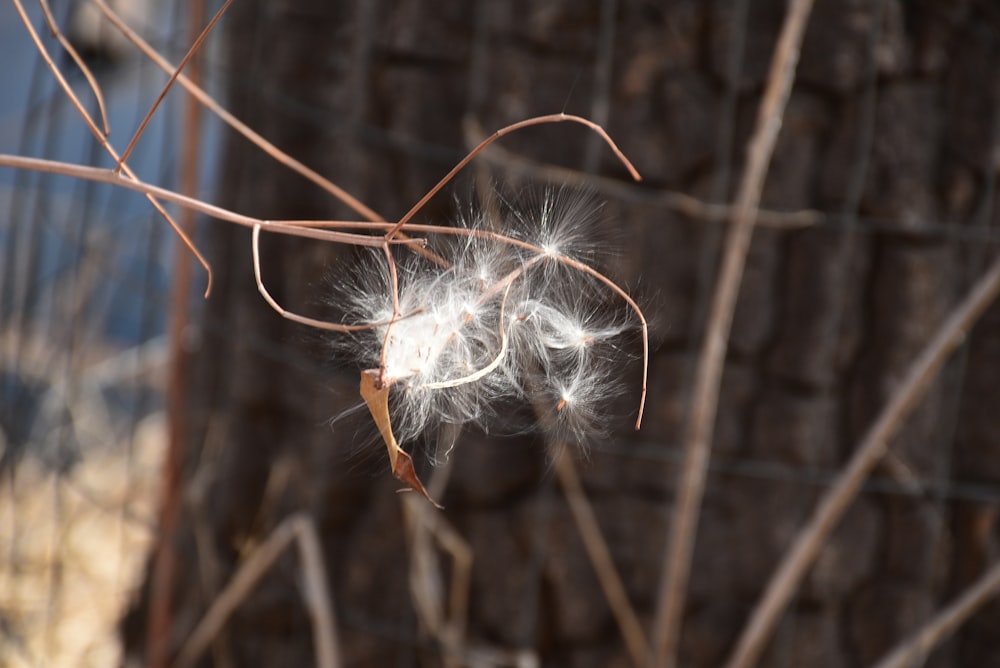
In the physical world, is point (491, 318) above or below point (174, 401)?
above

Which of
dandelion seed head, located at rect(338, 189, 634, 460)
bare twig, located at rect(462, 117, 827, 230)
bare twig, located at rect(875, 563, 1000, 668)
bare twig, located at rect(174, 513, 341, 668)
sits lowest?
bare twig, located at rect(174, 513, 341, 668)

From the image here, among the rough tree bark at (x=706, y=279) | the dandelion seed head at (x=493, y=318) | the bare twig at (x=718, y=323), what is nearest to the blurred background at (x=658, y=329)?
the rough tree bark at (x=706, y=279)

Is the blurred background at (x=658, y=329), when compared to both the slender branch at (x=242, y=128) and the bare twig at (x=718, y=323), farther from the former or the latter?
the slender branch at (x=242, y=128)

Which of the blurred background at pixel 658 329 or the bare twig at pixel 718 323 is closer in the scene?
the bare twig at pixel 718 323

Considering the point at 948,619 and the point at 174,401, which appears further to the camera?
the point at 174,401

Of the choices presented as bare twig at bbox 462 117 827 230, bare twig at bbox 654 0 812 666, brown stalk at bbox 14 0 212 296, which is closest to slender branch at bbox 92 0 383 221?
brown stalk at bbox 14 0 212 296

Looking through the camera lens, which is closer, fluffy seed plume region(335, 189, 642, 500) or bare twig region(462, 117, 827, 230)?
fluffy seed plume region(335, 189, 642, 500)

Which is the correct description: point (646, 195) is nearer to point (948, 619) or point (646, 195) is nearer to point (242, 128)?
point (948, 619)

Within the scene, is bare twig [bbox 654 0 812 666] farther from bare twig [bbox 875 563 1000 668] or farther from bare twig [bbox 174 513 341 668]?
bare twig [bbox 174 513 341 668]

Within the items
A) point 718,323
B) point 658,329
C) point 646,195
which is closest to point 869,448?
point 718,323
